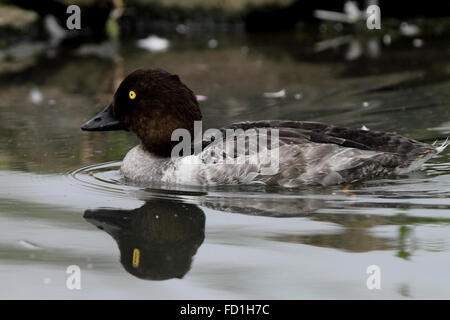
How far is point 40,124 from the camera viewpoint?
1070cm

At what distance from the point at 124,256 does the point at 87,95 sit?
7033mm

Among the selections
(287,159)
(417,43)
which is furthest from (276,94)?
(417,43)

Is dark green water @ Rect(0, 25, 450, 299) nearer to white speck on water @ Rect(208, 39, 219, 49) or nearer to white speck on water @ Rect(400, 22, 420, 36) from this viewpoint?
white speck on water @ Rect(208, 39, 219, 49)

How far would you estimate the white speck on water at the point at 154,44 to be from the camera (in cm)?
1662

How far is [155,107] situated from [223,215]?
61.8 inches

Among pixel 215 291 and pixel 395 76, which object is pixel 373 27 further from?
pixel 215 291

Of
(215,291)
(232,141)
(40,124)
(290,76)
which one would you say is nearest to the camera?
(215,291)

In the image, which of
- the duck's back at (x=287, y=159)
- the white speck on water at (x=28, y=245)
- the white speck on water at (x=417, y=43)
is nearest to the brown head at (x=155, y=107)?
the duck's back at (x=287, y=159)

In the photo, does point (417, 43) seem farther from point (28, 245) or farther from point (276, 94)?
point (28, 245)

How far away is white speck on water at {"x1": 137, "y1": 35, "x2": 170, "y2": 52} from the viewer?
16625mm

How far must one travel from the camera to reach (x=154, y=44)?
56.7ft

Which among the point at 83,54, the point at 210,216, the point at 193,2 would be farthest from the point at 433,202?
the point at 193,2

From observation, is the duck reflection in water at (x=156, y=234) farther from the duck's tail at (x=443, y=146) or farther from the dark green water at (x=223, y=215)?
the duck's tail at (x=443, y=146)

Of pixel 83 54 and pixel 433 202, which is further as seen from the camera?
pixel 83 54
